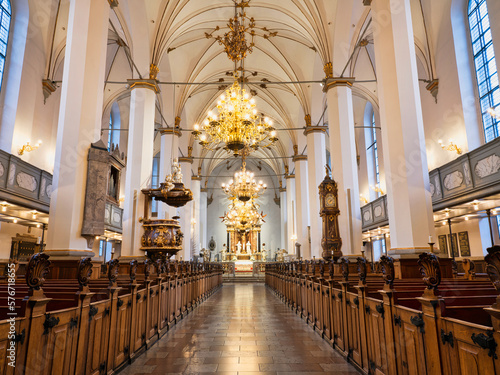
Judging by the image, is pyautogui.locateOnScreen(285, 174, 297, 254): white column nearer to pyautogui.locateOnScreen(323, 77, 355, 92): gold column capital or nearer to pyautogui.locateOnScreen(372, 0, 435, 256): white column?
pyautogui.locateOnScreen(323, 77, 355, 92): gold column capital

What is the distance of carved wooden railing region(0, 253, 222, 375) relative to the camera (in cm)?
226

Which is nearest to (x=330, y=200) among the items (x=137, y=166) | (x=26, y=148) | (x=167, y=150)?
(x=137, y=166)

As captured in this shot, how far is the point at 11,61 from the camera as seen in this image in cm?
1040

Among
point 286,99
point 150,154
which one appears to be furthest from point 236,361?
point 286,99

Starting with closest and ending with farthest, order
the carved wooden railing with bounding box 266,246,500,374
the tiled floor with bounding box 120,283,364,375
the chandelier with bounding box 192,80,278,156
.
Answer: the carved wooden railing with bounding box 266,246,500,374 → the tiled floor with bounding box 120,283,364,375 → the chandelier with bounding box 192,80,278,156

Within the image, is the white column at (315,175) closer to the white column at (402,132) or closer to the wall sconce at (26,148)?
the white column at (402,132)

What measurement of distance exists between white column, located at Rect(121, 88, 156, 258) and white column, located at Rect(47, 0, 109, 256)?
11.5ft

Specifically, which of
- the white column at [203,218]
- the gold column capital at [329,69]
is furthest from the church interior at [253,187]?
the white column at [203,218]

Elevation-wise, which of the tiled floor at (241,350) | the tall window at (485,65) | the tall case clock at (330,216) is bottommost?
the tiled floor at (241,350)

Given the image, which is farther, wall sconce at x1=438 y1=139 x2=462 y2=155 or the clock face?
wall sconce at x1=438 y1=139 x2=462 y2=155

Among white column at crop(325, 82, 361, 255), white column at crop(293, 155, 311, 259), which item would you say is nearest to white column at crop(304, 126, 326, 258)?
white column at crop(293, 155, 311, 259)

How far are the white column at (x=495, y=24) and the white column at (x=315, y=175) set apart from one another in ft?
21.3

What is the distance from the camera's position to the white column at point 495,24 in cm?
910

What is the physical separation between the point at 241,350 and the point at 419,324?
9.15 feet
